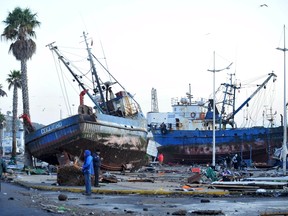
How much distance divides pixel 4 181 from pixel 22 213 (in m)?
12.3

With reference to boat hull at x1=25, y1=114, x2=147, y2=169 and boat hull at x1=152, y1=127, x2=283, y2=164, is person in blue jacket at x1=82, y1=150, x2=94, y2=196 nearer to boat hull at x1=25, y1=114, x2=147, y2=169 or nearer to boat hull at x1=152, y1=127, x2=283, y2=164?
boat hull at x1=25, y1=114, x2=147, y2=169

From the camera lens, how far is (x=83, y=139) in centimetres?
2820

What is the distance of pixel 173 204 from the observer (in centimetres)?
1332

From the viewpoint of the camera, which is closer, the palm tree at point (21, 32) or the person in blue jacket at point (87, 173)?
the person in blue jacket at point (87, 173)

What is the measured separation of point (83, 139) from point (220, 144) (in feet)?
84.3

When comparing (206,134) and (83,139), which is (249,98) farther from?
(83,139)

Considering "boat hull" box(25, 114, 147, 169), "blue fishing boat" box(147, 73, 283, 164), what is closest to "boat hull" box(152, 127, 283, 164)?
"blue fishing boat" box(147, 73, 283, 164)

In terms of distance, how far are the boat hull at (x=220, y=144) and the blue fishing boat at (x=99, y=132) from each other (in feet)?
53.7

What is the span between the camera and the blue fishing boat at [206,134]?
50.8 metres

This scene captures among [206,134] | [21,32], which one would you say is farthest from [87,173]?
[206,134]

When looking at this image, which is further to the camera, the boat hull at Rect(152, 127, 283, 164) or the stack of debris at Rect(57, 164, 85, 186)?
the boat hull at Rect(152, 127, 283, 164)

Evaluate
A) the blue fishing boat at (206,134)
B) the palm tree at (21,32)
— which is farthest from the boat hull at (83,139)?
the blue fishing boat at (206,134)

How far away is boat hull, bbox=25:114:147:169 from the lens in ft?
92.7

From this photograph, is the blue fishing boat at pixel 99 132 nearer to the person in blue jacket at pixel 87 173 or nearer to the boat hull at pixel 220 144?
the person in blue jacket at pixel 87 173
